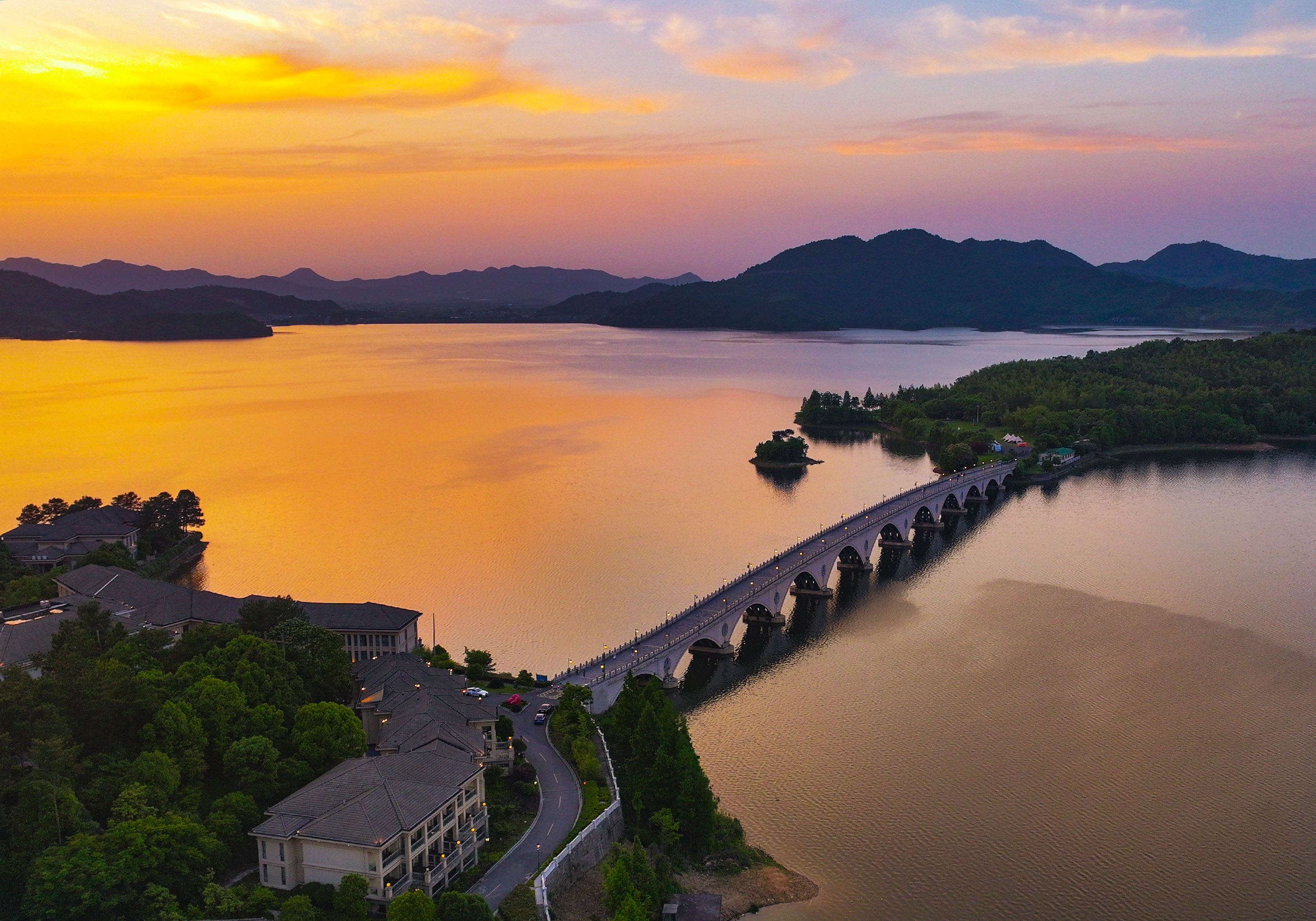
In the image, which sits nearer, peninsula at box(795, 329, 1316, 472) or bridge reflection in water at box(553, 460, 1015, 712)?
bridge reflection in water at box(553, 460, 1015, 712)

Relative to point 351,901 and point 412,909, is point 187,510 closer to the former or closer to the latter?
point 351,901

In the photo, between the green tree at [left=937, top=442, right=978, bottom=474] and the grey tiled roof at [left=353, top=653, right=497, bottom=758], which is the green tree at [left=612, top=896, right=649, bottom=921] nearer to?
the grey tiled roof at [left=353, top=653, right=497, bottom=758]

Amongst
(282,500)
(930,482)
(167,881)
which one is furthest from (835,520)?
(167,881)

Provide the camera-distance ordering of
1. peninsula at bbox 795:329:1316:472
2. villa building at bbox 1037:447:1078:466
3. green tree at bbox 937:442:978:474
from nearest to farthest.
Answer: green tree at bbox 937:442:978:474 → villa building at bbox 1037:447:1078:466 → peninsula at bbox 795:329:1316:472

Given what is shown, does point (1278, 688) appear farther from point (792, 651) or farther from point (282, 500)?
point (282, 500)

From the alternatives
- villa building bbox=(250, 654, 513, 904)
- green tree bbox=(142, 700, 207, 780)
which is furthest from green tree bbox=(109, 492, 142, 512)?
villa building bbox=(250, 654, 513, 904)

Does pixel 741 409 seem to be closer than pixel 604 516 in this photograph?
No

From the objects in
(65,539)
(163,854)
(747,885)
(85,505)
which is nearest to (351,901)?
(163,854)
